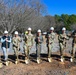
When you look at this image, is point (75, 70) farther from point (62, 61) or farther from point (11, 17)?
point (11, 17)

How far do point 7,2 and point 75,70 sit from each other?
27599 millimetres

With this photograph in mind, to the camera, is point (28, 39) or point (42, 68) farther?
point (28, 39)

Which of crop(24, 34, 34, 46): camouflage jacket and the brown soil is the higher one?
crop(24, 34, 34, 46): camouflage jacket

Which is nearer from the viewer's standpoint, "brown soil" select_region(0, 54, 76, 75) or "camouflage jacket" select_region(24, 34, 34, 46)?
"brown soil" select_region(0, 54, 76, 75)

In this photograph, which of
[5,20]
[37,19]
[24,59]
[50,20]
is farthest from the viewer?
[50,20]

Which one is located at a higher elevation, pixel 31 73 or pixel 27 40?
pixel 27 40

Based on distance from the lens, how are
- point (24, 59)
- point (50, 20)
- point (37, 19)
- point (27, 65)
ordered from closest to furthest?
point (27, 65), point (24, 59), point (37, 19), point (50, 20)

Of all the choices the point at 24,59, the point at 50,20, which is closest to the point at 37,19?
the point at 50,20

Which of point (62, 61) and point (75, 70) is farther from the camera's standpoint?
point (62, 61)

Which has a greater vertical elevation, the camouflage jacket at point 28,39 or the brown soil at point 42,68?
the camouflage jacket at point 28,39

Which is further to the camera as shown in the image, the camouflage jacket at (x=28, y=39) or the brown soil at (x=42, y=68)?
the camouflage jacket at (x=28, y=39)

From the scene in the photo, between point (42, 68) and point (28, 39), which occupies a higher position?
point (28, 39)

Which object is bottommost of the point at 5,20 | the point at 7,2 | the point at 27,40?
the point at 27,40

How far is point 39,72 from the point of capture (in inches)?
516
